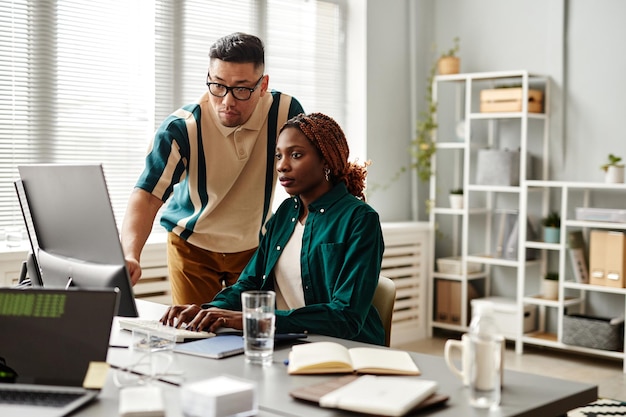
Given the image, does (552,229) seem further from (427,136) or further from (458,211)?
(427,136)

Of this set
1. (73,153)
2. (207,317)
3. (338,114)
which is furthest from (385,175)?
(207,317)

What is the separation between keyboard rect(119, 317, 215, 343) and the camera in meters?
1.86

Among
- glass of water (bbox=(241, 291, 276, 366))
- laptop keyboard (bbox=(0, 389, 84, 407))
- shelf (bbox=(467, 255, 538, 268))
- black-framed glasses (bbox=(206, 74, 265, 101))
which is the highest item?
black-framed glasses (bbox=(206, 74, 265, 101))

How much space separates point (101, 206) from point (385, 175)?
3.89m

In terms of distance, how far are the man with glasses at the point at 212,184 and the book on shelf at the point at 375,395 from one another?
1298 millimetres

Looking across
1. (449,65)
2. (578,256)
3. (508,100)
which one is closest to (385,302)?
(578,256)

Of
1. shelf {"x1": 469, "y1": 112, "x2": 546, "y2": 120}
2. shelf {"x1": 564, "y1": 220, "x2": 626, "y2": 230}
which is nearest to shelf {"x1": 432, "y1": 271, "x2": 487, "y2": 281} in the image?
shelf {"x1": 564, "y1": 220, "x2": 626, "y2": 230}

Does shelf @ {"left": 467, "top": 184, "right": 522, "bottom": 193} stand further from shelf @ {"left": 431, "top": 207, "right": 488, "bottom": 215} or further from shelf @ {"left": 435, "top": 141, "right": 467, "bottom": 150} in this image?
shelf @ {"left": 435, "top": 141, "right": 467, "bottom": 150}

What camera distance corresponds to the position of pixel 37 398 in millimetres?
1444

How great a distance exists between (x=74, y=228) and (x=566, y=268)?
3776mm

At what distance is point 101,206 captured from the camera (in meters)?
1.62

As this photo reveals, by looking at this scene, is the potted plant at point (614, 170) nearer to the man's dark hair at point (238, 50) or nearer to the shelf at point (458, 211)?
the shelf at point (458, 211)

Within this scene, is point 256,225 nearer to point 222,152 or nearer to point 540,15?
point 222,152

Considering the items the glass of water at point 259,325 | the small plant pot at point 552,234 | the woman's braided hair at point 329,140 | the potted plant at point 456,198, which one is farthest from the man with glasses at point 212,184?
the potted plant at point 456,198
